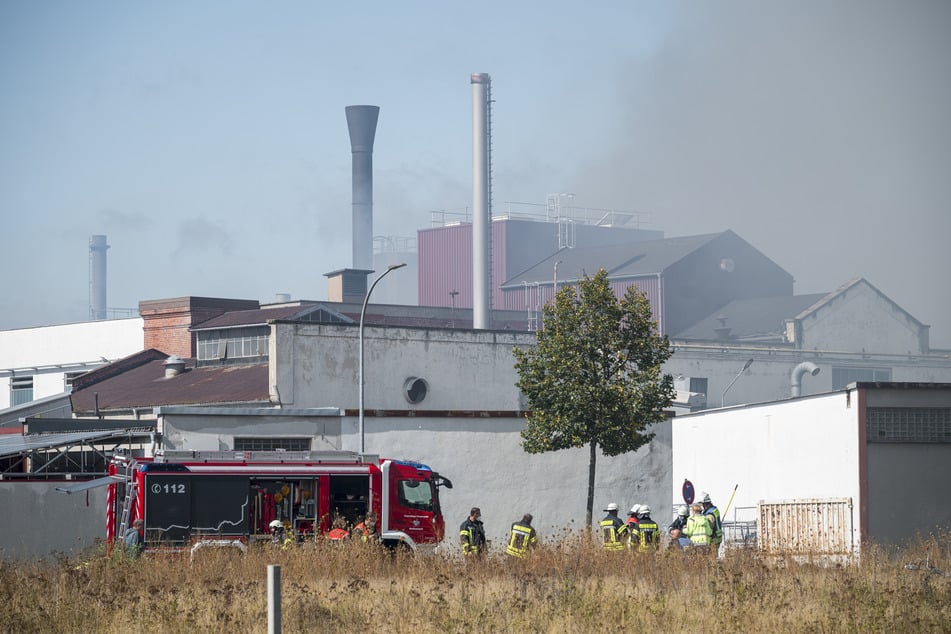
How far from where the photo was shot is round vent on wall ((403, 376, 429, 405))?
3988cm

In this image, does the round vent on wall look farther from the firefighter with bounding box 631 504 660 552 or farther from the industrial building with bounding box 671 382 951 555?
the firefighter with bounding box 631 504 660 552

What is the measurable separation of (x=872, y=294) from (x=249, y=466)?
62.5 metres

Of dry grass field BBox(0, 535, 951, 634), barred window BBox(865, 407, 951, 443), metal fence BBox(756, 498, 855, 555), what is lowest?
metal fence BBox(756, 498, 855, 555)

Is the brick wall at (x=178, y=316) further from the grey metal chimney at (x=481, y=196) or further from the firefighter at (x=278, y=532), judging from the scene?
the firefighter at (x=278, y=532)

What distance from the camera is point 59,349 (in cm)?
7331

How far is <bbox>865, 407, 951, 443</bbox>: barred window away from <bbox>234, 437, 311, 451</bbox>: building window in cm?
1402

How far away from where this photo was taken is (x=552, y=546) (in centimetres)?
1884

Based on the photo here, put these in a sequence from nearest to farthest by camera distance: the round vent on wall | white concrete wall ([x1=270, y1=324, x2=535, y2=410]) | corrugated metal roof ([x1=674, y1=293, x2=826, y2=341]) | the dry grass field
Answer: the dry grass field → white concrete wall ([x1=270, y1=324, x2=535, y2=410]) → the round vent on wall → corrugated metal roof ([x1=674, y1=293, x2=826, y2=341])

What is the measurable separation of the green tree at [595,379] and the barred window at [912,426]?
5.01m

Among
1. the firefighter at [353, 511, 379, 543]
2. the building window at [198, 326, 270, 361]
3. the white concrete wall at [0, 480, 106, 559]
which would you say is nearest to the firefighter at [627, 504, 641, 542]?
the firefighter at [353, 511, 379, 543]

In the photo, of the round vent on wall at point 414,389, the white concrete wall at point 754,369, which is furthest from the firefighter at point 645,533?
the white concrete wall at point 754,369

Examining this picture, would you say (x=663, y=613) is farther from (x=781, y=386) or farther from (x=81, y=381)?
(x=781, y=386)

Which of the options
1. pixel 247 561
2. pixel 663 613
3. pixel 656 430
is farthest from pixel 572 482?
pixel 663 613

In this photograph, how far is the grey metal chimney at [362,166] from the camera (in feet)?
332
